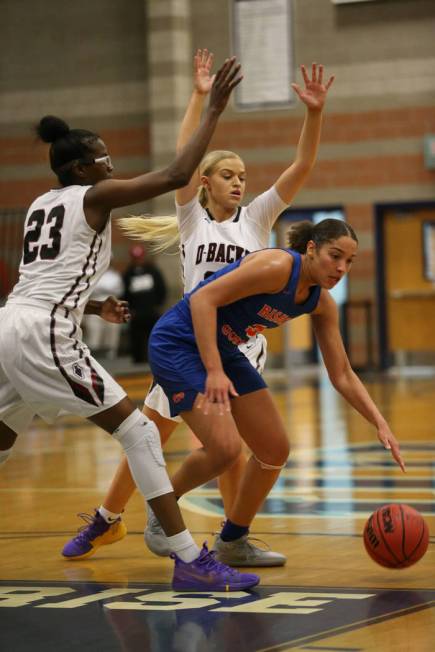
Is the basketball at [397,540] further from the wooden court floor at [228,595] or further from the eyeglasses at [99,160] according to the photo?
the eyeglasses at [99,160]

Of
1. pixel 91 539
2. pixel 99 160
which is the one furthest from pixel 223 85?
pixel 91 539

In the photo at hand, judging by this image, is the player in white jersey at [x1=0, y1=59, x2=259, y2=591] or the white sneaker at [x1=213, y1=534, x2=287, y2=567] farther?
the white sneaker at [x1=213, y1=534, x2=287, y2=567]

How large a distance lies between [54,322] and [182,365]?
0.54 m

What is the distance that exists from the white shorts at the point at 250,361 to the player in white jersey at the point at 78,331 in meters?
0.63

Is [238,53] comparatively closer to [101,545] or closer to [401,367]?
[401,367]

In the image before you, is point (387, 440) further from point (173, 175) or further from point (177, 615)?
point (173, 175)

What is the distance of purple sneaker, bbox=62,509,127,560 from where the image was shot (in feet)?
17.5

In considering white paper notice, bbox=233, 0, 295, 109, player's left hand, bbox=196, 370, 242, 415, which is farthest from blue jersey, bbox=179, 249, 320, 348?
white paper notice, bbox=233, 0, 295, 109

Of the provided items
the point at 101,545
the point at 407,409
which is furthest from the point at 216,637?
the point at 407,409

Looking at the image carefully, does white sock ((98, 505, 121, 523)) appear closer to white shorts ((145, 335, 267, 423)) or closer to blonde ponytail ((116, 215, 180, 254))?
white shorts ((145, 335, 267, 423))

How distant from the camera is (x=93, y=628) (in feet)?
13.2

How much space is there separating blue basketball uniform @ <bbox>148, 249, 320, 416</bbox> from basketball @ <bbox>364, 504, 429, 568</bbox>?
0.74 m

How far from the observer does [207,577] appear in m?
4.59

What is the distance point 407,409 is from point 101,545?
741 cm
